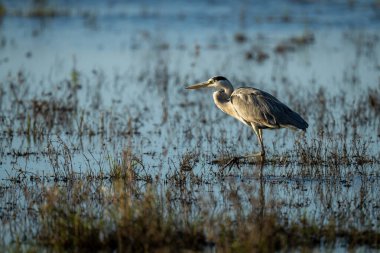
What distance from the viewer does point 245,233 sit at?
6.04m

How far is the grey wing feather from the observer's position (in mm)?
9094

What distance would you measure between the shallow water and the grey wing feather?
371mm

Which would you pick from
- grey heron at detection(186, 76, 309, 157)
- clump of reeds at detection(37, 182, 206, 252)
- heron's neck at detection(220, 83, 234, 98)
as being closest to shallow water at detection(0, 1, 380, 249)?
grey heron at detection(186, 76, 309, 157)

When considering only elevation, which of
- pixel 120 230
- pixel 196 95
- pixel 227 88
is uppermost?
pixel 196 95

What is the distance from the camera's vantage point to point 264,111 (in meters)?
9.20

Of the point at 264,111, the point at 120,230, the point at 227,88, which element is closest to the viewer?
the point at 120,230

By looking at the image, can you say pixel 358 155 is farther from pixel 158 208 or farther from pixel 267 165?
pixel 158 208

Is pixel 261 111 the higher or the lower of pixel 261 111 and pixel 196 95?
the lower

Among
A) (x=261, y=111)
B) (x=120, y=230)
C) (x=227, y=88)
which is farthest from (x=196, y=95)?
(x=120, y=230)

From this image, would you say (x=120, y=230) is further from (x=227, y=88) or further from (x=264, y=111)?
(x=227, y=88)

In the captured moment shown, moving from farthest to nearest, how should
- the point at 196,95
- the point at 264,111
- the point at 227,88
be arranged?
the point at 196,95 < the point at 227,88 < the point at 264,111

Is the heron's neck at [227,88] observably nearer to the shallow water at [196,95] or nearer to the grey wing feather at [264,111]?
the grey wing feather at [264,111]

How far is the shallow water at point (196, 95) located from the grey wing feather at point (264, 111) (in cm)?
37

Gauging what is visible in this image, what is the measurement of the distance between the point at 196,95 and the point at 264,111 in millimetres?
4696
